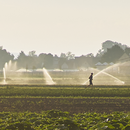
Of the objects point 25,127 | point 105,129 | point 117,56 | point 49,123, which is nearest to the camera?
point 105,129

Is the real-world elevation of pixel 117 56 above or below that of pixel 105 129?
above

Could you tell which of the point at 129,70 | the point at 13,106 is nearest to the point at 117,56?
the point at 129,70

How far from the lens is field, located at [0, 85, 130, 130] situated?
527 inches

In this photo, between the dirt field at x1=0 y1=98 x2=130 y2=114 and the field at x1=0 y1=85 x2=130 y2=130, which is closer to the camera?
the field at x1=0 y1=85 x2=130 y2=130

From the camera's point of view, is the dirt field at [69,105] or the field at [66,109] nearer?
the field at [66,109]

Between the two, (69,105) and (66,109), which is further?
(69,105)

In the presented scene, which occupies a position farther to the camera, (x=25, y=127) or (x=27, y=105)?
(x=27, y=105)

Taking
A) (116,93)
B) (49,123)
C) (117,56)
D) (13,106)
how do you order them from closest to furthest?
1. (49,123)
2. (13,106)
3. (116,93)
4. (117,56)

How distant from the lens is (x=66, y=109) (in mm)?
21219

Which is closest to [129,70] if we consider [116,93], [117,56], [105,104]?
[117,56]

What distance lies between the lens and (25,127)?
43.6 feet

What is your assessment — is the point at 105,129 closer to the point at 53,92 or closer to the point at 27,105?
the point at 27,105

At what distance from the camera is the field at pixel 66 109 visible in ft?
43.9

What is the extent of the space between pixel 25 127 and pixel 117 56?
148650 mm
